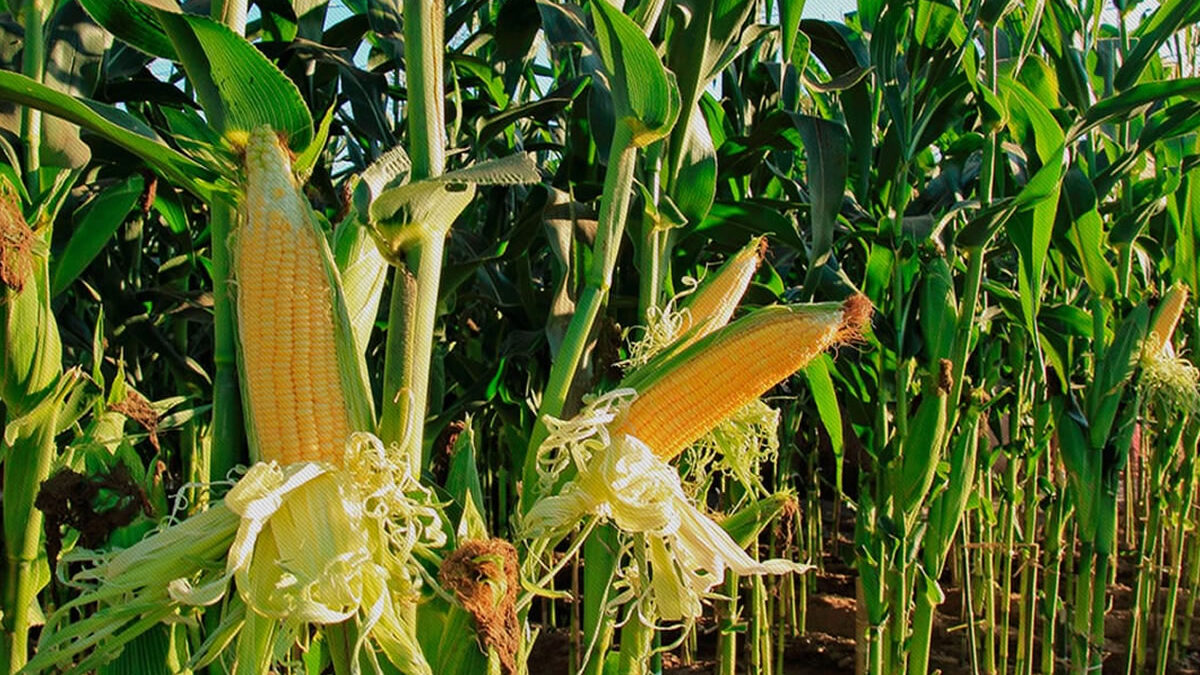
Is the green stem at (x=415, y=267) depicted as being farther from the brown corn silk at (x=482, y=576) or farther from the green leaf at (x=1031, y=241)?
the green leaf at (x=1031, y=241)

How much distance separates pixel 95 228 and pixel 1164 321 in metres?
2.80

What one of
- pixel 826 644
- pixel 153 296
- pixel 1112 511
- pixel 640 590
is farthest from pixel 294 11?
pixel 826 644

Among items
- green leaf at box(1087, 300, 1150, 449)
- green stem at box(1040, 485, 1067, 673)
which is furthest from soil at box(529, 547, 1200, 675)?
green leaf at box(1087, 300, 1150, 449)

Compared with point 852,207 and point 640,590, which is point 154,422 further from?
point 852,207

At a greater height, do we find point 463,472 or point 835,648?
point 463,472

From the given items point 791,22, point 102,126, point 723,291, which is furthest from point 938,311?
point 102,126

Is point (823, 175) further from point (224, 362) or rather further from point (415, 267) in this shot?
point (224, 362)

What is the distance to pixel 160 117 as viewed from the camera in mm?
3096

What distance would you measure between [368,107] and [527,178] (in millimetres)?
1642

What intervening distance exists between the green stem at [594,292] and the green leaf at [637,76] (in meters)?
0.03

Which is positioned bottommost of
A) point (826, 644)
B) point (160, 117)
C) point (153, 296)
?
point (826, 644)

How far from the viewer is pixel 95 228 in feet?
5.51

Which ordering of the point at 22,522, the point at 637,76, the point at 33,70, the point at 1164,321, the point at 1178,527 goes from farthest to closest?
the point at 1178,527 < the point at 1164,321 < the point at 33,70 < the point at 22,522 < the point at 637,76

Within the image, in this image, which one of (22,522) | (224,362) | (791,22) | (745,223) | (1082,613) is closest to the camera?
(224,362)
